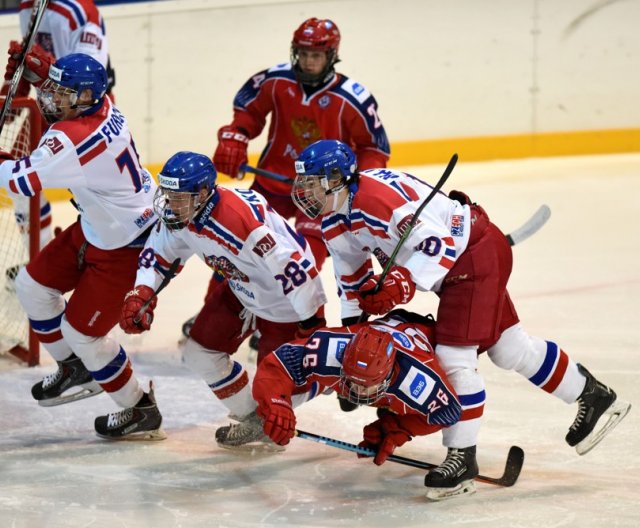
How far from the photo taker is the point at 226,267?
3.80m

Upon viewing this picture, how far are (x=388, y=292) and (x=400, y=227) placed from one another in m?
0.21

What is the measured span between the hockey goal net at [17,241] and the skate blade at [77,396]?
0.61 metres

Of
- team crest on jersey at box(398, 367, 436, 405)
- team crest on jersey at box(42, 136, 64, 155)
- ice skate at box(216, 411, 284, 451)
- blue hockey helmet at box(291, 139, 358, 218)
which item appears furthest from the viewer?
ice skate at box(216, 411, 284, 451)

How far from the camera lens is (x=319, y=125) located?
518cm

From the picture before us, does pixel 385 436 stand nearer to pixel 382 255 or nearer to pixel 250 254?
pixel 382 255

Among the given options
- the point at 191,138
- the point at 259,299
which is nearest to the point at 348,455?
the point at 259,299

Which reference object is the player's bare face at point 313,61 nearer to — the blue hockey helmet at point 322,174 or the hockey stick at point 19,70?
the hockey stick at point 19,70

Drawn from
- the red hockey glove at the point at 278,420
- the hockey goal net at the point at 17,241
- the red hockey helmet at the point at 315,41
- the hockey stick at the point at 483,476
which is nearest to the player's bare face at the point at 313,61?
the red hockey helmet at the point at 315,41

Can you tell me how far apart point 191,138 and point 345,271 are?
4536 mm

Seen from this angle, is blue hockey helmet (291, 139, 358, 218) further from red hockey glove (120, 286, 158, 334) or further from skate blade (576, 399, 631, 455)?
skate blade (576, 399, 631, 455)

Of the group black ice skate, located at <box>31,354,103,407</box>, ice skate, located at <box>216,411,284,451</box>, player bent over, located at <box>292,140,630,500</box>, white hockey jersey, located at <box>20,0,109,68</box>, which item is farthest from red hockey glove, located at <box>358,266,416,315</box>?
white hockey jersey, located at <box>20,0,109,68</box>

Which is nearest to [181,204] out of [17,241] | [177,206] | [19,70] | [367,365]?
[177,206]

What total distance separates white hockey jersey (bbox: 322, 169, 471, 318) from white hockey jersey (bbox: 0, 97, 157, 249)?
0.73m

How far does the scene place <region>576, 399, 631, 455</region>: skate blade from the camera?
12.6ft
